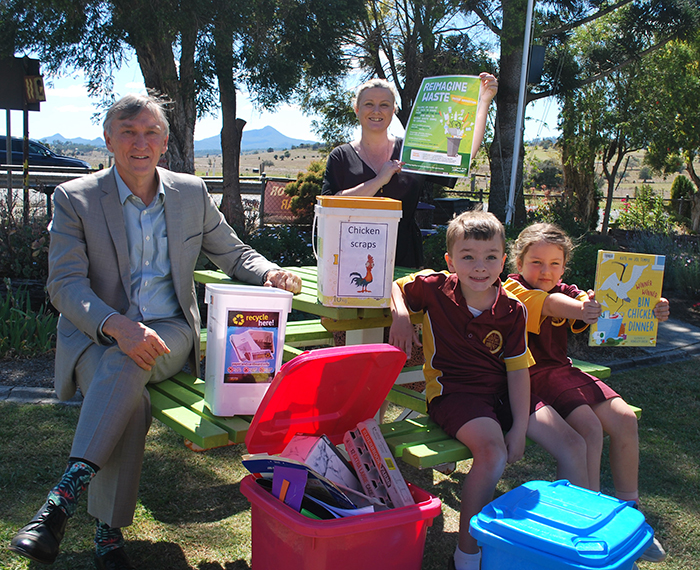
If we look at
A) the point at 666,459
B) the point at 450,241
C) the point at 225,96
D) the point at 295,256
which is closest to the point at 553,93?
the point at 225,96

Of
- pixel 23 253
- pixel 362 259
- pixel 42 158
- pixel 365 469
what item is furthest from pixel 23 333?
pixel 42 158

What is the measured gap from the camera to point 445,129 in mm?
3135

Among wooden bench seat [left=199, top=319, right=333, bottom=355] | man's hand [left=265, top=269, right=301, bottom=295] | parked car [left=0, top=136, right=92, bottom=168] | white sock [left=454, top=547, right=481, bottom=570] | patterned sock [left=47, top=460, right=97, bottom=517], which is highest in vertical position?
parked car [left=0, top=136, right=92, bottom=168]

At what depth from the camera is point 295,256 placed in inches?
274

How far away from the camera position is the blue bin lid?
167 cm

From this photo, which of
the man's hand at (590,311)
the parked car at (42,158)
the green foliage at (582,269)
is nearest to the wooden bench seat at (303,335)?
the man's hand at (590,311)

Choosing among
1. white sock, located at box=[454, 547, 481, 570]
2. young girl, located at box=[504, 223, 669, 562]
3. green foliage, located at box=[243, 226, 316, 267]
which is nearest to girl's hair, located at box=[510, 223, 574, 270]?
young girl, located at box=[504, 223, 669, 562]

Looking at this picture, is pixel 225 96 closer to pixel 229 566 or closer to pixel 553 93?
pixel 553 93

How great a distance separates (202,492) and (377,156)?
207 centimetres

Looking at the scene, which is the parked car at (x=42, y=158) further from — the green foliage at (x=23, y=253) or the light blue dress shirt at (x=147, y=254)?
the light blue dress shirt at (x=147, y=254)

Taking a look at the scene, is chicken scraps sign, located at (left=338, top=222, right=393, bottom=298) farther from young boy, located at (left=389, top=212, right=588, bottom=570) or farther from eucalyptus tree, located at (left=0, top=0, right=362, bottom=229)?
eucalyptus tree, located at (left=0, top=0, right=362, bottom=229)

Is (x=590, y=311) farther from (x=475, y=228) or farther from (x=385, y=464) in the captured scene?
(x=385, y=464)

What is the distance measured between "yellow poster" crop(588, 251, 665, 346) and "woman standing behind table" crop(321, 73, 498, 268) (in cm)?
92

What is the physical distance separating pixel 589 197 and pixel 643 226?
2.71 m
